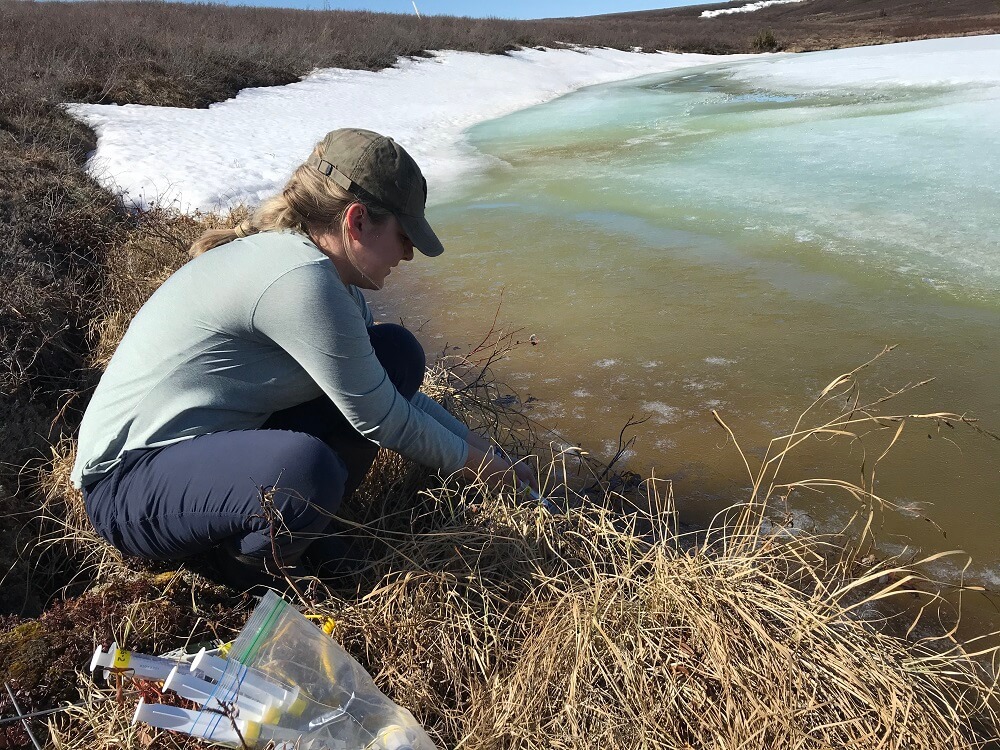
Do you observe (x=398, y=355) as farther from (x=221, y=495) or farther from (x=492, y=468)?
(x=221, y=495)

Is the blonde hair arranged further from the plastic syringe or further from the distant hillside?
the distant hillside

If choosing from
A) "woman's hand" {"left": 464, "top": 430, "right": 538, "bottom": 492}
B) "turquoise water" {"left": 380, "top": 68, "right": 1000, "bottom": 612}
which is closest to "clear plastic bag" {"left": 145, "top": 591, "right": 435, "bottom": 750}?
"woman's hand" {"left": 464, "top": 430, "right": 538, "bottom": 492}

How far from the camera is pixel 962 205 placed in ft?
16.9

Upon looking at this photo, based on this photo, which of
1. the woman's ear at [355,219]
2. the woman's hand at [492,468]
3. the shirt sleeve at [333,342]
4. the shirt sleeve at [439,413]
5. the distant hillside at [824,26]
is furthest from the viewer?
the distant hillside at [824,26]

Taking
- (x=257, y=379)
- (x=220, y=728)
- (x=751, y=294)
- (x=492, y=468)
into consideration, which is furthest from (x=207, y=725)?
(x=751, y=294)

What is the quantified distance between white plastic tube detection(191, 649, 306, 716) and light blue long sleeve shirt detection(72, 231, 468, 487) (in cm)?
57

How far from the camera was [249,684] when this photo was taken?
1302 mm

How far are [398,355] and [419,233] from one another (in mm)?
499

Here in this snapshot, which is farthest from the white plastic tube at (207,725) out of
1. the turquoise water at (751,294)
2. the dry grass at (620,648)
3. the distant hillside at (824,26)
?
the distant hillside at (824,26)

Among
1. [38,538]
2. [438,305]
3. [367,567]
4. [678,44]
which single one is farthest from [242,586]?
[678,44]

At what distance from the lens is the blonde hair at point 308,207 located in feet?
5.46

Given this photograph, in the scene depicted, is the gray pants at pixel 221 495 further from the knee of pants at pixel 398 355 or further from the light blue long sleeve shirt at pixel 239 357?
the knee of pants at pixel 398 355

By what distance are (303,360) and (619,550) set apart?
1044 millimetres

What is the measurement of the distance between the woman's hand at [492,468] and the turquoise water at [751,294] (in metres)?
0.71
